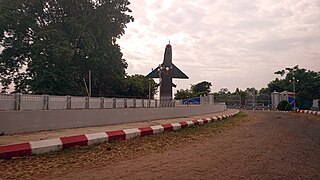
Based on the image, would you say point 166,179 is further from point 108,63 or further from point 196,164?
point 108,63

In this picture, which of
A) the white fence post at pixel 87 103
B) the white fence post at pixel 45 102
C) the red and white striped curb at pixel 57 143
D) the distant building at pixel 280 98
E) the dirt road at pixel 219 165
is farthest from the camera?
the distant building at pixel 280 98

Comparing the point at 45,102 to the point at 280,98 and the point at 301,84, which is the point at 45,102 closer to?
the point at 280,98

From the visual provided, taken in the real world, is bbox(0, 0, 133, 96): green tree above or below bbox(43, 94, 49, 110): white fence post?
above

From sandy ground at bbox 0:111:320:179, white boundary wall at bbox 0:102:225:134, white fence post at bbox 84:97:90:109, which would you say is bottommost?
sandy ground at bbox 0:111:320:179

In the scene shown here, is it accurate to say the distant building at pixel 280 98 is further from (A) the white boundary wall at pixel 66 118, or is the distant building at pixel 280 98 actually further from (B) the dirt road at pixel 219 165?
(B) the dirt road at pixel 219 165

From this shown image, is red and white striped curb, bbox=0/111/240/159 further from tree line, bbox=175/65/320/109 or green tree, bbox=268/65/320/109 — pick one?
green tree, bbox=268/65/320/109

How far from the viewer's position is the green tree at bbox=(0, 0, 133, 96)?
2784 cm

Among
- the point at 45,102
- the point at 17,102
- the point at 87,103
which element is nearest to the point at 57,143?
the point at 17,102

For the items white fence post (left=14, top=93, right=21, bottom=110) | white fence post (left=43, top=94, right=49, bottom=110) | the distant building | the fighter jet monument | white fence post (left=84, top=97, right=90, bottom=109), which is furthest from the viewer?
the distant building

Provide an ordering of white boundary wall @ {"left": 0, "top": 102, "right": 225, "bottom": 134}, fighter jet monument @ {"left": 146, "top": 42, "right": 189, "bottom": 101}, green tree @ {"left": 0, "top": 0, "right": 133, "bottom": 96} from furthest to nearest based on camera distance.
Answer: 1. green tree @ {"left": 0, "top": 0, "right": 133, "bottom": 96}
2. fighter jet monument @ {"left": 146, "top": 42, "right": 189, "bottom": 101}
3. white boundary wall @ {"left": 0, "top": 102, "right": 225, "bottom": 134}

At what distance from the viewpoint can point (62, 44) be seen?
27156 mm

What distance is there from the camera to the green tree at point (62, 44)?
27.8 metres

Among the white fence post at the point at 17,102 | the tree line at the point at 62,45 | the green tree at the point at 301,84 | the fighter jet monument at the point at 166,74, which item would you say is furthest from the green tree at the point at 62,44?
the green tree at the point at 301,84

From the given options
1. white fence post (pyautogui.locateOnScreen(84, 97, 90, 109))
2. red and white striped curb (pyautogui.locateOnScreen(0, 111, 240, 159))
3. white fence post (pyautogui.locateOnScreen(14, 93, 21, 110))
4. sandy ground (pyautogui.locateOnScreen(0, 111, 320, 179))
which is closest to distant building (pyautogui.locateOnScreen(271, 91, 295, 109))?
white fence post (pyautogui.locateOnScreen(84, 97, 90, 109))
